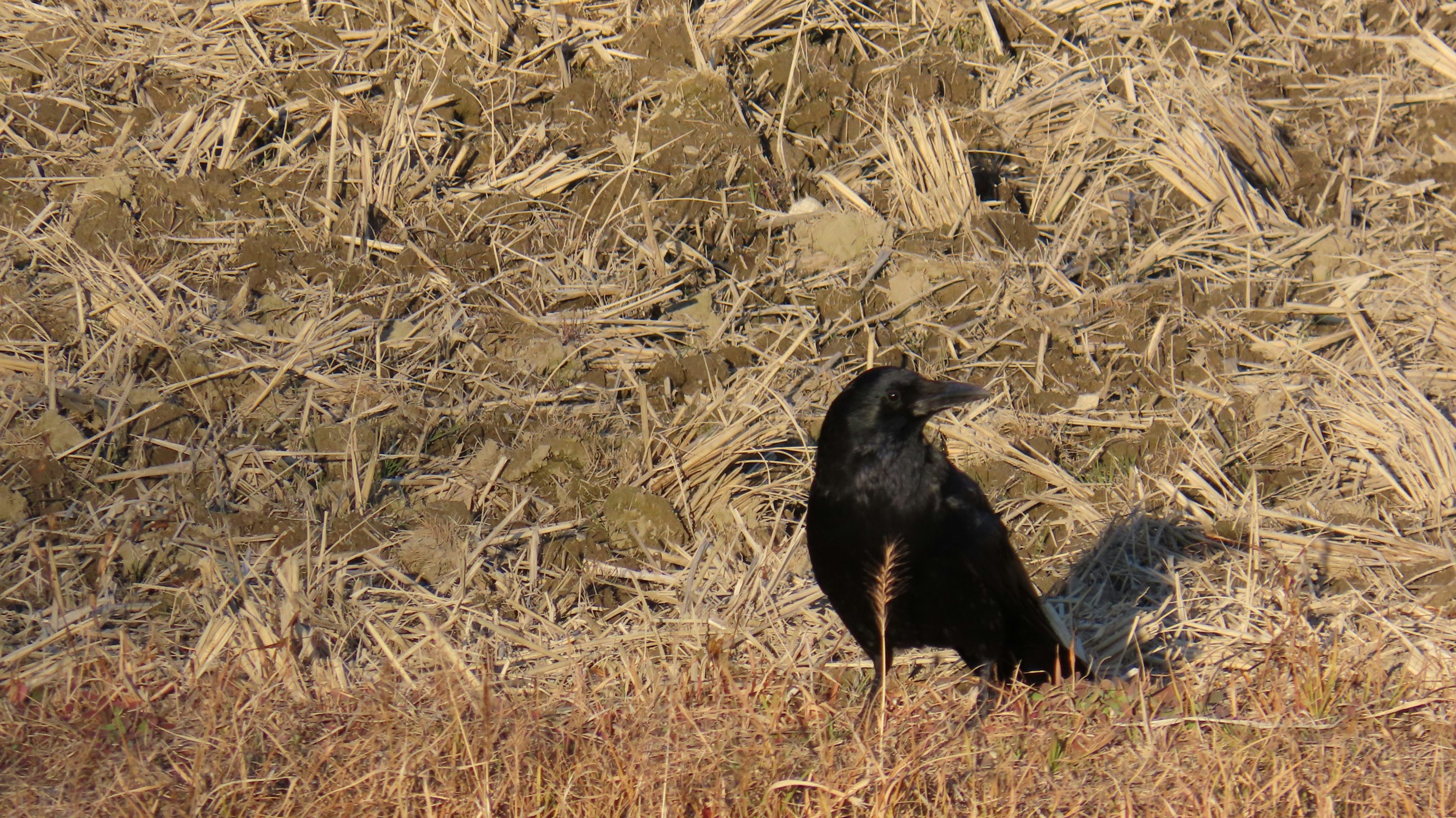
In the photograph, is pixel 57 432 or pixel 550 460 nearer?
pixel 57 432

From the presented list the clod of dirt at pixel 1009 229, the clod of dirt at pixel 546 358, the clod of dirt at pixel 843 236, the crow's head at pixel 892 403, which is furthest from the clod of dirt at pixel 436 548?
the clod of dirt at pixel 1009 229

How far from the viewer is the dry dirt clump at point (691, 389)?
133 inches

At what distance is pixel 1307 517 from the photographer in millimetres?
4969

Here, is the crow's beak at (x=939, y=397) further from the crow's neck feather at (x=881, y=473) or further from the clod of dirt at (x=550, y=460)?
the clod of dirt at (x=550, y=460)

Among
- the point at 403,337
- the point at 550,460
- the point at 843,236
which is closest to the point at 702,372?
the point at 550,460

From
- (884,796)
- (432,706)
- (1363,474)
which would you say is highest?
(884,796)

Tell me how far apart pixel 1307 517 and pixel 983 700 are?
175 cm

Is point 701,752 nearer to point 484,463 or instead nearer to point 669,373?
point 484,463

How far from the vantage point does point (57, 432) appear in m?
4.92

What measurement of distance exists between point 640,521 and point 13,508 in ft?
6.87

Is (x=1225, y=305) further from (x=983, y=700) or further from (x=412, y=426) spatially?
(x=412, y=426)

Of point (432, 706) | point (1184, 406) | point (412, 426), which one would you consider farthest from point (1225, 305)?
point (432, 706)

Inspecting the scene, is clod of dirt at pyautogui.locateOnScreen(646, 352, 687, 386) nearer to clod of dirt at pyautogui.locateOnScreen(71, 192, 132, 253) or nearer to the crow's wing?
the crow's wing

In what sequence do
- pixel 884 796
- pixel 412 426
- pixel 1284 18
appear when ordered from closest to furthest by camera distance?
pixel 884 796 → pixel 412 426 → pixel 1284 18
